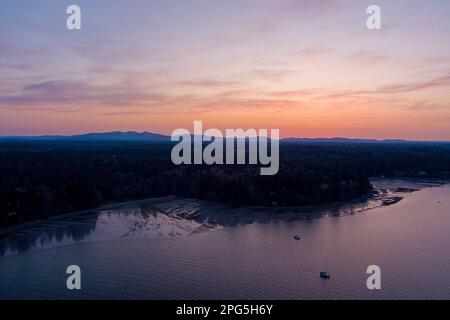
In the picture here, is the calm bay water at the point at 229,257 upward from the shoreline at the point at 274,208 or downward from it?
downward

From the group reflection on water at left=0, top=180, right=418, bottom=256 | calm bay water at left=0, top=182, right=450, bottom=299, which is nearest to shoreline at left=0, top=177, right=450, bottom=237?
reflection on water at left=0, top=180, right=418, bottom=256

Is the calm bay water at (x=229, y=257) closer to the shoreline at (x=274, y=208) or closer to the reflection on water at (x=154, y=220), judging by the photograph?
the reflection on water at (x=154, y=220)

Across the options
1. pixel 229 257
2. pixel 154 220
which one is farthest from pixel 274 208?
pixel 229 257

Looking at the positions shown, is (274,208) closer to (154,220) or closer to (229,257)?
(154,220)

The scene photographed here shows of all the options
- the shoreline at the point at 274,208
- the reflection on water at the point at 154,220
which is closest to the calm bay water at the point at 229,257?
the reflection on water at the point at 154,220

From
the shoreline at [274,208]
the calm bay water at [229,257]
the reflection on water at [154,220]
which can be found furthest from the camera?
the shoreline at [274,208]

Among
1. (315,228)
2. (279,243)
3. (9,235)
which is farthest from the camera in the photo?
(315,228)
